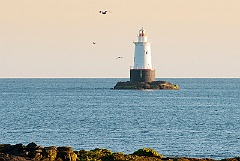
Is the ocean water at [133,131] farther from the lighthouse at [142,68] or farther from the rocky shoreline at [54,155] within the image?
the lighthouse at [142,68]

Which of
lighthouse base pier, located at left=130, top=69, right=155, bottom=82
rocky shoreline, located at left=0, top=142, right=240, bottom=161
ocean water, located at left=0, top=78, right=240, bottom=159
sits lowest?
ocean water, located at left=0, top=78, right=240, bottom=159

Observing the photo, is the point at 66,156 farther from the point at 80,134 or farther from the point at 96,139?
the point at 80,134

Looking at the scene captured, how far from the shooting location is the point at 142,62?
157 meters

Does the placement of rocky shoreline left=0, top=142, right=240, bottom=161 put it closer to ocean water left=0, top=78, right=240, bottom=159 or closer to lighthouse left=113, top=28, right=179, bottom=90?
ocean water left=0, top=78, right=240, bottom=159

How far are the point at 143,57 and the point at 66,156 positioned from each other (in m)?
136

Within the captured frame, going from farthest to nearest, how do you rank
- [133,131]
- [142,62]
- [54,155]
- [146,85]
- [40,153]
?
[146,85]
[142,62]
[133,131]
[54,155]
[40,153]

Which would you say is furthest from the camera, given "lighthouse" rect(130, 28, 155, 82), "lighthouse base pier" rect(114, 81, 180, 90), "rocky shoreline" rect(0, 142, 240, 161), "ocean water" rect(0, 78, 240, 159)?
"lighthouse base pier" rect(114, 81, 180, 90)

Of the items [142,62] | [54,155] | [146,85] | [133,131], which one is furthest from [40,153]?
[146,85]

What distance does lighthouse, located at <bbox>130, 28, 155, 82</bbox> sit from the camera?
153 meters

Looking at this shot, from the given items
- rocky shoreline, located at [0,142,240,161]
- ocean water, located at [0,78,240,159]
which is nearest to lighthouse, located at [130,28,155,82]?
ocean water, located at [0,78,240,159]

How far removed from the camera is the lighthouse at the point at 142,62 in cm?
15325

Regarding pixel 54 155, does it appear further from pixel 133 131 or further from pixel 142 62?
pixel 142 62

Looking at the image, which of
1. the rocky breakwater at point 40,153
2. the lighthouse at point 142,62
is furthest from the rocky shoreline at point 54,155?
the lighthouse at point 142,62

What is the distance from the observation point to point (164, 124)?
238 feet
